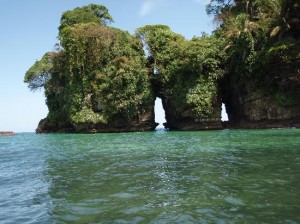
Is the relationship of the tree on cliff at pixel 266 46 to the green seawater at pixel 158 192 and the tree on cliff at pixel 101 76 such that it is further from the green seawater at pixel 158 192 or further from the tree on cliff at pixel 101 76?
the green seawater at pixel 158 192

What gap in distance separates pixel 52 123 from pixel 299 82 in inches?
1234

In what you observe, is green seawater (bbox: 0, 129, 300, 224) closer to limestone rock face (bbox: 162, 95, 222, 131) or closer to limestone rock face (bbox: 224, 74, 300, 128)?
limestone rock face (bbox: 224, 74, 300, 128)

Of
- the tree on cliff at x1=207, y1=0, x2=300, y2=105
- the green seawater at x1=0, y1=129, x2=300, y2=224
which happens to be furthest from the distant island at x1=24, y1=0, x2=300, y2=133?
the green seawater at x1=0, y1=129, x2=300, y2=224

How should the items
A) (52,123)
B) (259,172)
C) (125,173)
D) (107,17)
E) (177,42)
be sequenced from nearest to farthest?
1. (259,172)
2. (125,173)
3. (177,42)
4. (52,123)
5. (107,17)

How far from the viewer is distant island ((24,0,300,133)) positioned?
31.1 metres

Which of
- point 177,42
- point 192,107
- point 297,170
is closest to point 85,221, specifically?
point 297,170

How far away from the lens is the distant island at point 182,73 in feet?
102

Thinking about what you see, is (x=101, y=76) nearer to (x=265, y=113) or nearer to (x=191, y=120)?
(x=191, y=120)

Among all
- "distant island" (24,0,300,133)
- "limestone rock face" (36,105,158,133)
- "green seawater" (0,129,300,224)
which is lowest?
"green seawater" (0,129,300,224)

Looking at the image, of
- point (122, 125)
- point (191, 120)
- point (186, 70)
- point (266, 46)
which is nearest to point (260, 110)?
point (266, 46)

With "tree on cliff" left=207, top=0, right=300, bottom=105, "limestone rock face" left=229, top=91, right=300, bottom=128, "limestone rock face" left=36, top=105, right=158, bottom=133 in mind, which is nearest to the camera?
"tree on cliff" left=207, top=0, right=300, bottom=105

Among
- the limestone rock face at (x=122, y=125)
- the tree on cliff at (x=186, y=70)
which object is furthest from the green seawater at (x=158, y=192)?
the limestone rock face at (x=122, y=125)

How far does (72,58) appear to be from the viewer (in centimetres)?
3950

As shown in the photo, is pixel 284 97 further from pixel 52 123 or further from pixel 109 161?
pixel 52 123
